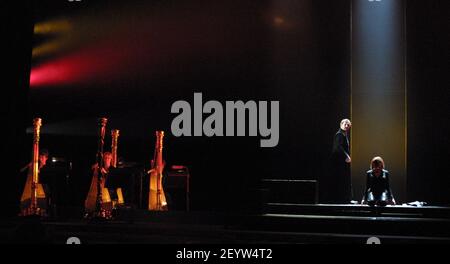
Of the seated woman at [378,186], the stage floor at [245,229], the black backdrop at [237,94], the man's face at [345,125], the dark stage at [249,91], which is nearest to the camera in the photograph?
the stage floor at [245,229]

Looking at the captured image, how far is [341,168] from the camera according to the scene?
806 centimetres

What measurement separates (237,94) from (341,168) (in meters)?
1.98

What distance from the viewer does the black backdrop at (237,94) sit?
8.68 m

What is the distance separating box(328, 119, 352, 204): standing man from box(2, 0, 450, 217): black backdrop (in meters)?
0.82

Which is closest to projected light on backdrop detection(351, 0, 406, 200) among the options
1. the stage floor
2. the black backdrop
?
the black backdrop

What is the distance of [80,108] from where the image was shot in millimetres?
8867

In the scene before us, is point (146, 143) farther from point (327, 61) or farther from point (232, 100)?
point (327, 61)

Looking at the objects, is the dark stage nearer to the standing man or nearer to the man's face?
the standing man

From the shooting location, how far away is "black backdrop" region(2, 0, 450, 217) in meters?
8.68

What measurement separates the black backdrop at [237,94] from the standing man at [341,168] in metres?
0.82

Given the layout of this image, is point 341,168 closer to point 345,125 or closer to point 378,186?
point 345,125

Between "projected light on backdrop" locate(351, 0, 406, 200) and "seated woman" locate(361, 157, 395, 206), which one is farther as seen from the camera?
"projected light on backdrop" locate(351, 0, 406, 200)

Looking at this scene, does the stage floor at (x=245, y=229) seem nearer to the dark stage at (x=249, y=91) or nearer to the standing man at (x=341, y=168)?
the dark stage at (x=249, y=91)

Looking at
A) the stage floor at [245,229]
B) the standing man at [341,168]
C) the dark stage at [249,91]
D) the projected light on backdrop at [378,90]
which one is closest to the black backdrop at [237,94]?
the dark stage at [249,91]
